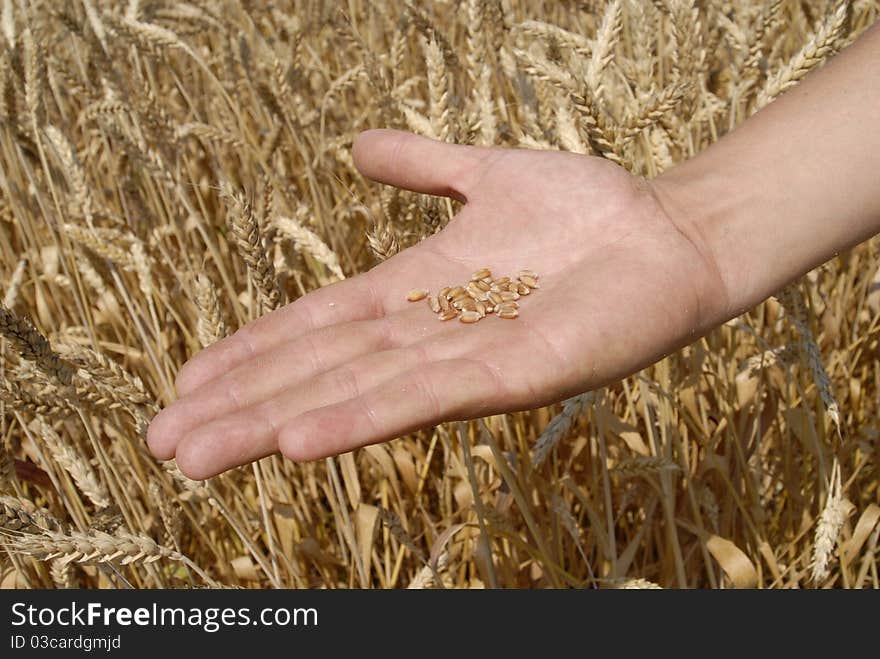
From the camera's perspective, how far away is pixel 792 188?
1687mm

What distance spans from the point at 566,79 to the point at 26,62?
130cm

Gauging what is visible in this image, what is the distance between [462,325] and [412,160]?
327 mm

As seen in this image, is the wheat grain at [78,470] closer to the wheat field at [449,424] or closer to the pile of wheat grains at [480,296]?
the wheat field at [449,424]

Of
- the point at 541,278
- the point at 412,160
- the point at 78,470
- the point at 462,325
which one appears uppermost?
the point at 412,160

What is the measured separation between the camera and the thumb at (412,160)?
5.62ft

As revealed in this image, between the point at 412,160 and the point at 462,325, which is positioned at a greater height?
the point at 412,160

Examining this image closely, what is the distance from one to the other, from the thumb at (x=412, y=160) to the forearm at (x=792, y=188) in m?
0.40

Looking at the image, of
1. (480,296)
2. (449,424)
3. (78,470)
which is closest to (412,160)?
(480,296)

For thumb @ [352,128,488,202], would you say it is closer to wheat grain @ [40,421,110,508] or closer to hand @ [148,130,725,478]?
Result: hand @ [148,130,725,478]

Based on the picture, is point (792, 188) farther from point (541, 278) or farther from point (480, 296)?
point (480, 296)

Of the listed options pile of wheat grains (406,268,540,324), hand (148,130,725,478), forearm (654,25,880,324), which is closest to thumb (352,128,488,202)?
hand (148,130,725,478)

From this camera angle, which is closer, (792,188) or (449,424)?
(792,188)

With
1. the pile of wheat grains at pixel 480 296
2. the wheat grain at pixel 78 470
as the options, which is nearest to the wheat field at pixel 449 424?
the wheat grain at pixel 78 470

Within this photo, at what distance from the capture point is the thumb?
171 centimetres
